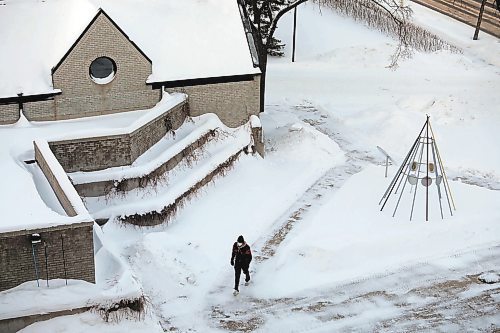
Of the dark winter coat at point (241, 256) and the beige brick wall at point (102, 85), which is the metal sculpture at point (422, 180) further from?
the beige brick wall at point (102, 85)

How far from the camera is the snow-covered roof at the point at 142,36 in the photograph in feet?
80.5

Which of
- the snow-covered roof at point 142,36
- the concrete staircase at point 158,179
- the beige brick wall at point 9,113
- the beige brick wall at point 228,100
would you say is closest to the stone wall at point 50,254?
the concrete staircase at point 158,179

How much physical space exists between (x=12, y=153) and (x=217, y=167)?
6.01m

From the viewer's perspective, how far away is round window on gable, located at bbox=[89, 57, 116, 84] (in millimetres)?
24938

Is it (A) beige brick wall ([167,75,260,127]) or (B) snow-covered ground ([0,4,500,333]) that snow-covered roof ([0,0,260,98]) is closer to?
(A) beige brick wall ([167,75,260,127])

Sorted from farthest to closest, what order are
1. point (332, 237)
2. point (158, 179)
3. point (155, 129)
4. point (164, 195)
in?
point (155, 129) < point (158, 179) < point (164, 195) < point (332, 237)

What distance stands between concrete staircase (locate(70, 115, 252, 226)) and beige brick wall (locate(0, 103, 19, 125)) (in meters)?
3.00

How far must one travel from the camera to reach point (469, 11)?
48094mm

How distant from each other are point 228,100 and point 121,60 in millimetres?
3994

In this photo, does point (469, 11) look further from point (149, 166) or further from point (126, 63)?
point (149, 166)

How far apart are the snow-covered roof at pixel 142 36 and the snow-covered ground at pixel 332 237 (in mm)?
3477

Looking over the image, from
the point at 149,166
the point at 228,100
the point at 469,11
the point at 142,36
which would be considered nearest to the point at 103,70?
the point at 142,36

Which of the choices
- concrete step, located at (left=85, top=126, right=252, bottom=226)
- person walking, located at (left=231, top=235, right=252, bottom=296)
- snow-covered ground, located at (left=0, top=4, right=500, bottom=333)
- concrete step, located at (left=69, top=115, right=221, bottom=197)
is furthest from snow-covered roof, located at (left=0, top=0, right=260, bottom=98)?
person walking, located at (left=231, top=235, right=252, bottom=296)

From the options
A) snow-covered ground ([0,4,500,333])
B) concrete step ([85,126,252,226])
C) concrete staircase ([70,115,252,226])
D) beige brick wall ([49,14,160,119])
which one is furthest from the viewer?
beige brick wall ([49,14,160,119])
